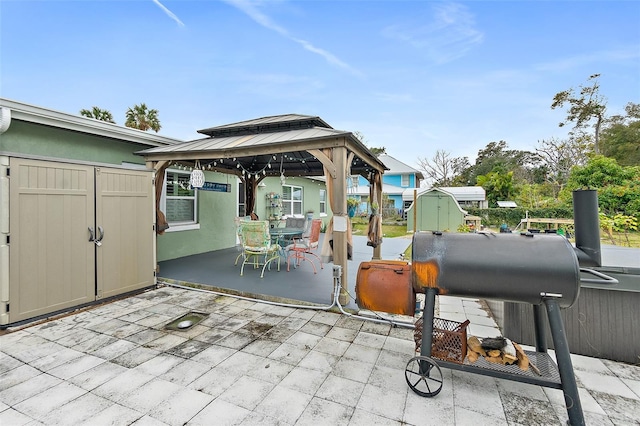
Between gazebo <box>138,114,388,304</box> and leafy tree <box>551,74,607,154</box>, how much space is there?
2271 cm

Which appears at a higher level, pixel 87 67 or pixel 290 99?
pixel 290 99

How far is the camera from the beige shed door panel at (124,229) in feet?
13.0

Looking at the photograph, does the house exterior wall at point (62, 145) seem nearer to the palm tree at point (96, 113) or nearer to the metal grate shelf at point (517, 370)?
the metal grate shelf at point (517, 370)

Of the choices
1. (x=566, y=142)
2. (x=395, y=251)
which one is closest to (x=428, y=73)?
(x=395, y=251)

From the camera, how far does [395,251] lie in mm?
7996

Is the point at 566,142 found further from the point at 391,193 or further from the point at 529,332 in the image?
the point at 529,332

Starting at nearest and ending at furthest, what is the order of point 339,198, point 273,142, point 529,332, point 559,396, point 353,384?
1. point 559,396
2. point 353,384
3. point 529,332
4. point 339,198
5. point 273,142

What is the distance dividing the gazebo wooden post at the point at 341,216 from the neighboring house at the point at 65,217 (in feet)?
10.8

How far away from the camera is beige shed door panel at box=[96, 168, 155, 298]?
3.96 metres

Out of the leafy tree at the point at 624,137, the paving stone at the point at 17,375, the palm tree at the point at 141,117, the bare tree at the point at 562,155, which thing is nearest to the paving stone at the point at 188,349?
the paving stone at the point at 17,375

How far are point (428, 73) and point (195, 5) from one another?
767 centimetres

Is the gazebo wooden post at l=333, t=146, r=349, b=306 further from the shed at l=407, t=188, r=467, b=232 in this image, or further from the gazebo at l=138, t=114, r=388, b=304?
the shed at l=407, t=188, r=467, b=232

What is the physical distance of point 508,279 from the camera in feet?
6.32

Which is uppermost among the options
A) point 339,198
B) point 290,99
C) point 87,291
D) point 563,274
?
point 290,99
